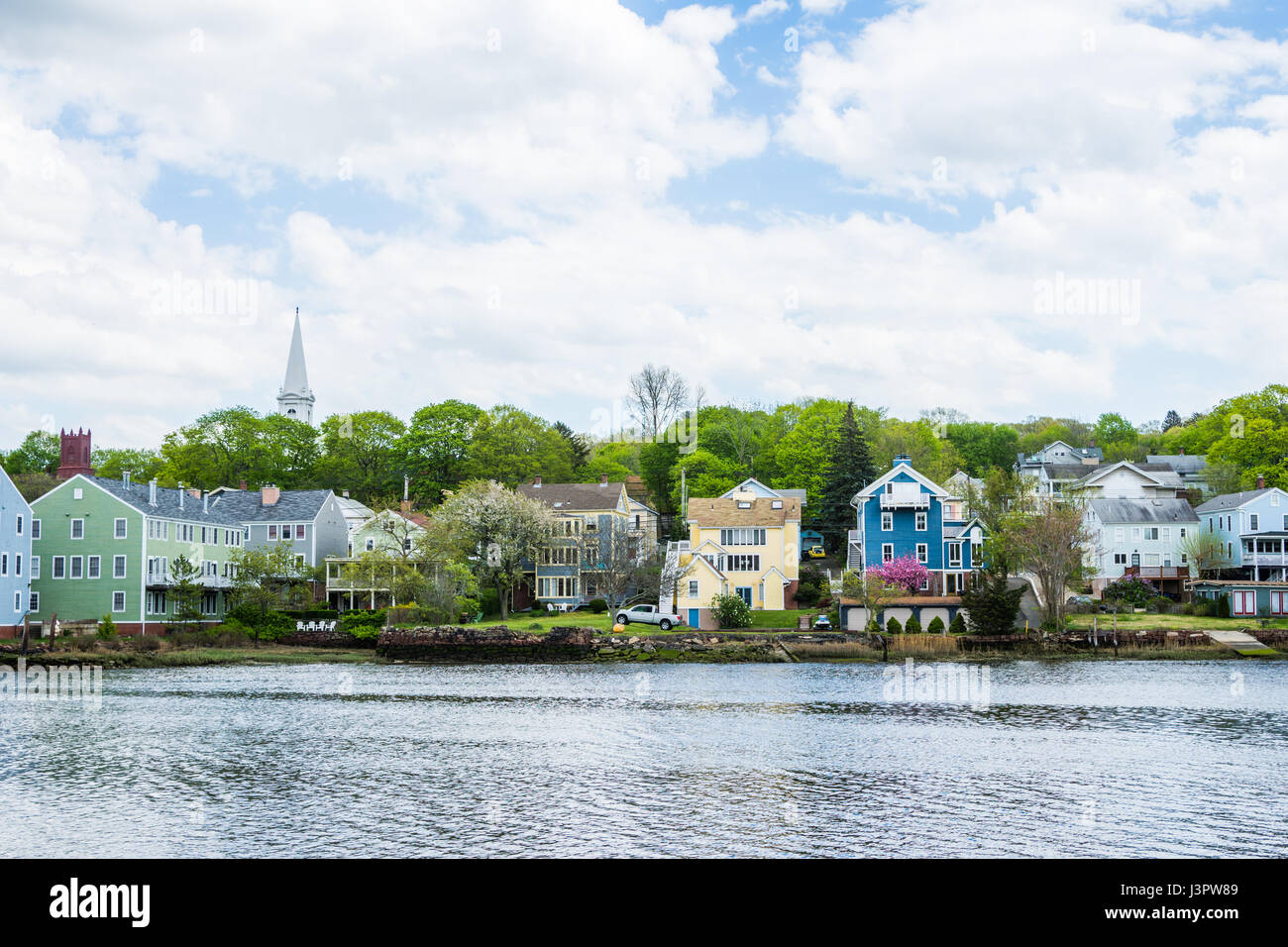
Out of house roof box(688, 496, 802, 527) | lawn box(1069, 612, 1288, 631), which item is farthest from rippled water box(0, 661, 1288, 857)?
house roof box(688, 496, 802, 527)

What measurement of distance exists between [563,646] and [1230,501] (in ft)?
188

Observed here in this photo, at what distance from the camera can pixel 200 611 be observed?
78875 millimetres

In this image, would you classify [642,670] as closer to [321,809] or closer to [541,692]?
[541,692]

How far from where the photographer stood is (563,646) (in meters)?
63.7

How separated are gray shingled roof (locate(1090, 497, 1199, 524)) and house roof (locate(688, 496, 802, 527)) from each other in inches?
1130

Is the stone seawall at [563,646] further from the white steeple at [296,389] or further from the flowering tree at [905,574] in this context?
the white steeple at [296,389]

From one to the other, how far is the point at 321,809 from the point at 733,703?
2119 cm

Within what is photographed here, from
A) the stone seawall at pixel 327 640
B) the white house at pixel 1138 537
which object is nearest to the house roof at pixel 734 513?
the stone seawall at pixel 327 640

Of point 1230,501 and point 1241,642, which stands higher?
point 1230,501

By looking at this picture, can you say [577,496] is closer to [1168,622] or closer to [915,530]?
[915,530]

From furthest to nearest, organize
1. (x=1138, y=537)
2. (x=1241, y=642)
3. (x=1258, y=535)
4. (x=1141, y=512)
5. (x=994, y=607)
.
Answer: (x=1141, y=512)
(x=1138, y=537)
(x=1258, y=535)
(x=994, y=607)
(x=1241, y=642)

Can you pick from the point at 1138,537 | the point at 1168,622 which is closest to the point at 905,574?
the point at 1168,622
